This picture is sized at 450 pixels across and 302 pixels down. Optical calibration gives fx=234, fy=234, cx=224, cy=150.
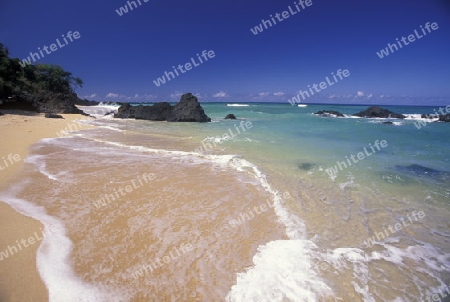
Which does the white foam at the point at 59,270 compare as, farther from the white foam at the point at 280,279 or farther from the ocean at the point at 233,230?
the white foam at the point at 280,279

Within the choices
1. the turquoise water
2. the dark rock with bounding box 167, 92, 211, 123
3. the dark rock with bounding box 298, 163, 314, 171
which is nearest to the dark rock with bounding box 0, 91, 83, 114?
the dark rock with bounding box 167, 92, 211, 123

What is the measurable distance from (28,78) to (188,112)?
20.5m

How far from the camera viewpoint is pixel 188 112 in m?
28.8

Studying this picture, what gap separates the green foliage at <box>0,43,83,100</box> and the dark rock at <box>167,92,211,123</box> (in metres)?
15.6

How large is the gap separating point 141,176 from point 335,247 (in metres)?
5.35

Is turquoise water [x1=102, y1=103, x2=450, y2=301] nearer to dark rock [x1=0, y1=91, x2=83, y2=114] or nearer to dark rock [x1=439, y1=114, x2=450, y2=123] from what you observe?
dark rock [x1=0, y1=91, x2=83, y2=114]

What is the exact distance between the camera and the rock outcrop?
28.7m

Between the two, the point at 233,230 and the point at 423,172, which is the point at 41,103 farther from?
the point at 423,172

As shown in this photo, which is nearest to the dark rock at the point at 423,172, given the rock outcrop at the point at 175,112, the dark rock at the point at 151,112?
the rock outcrop at the point at 175,112

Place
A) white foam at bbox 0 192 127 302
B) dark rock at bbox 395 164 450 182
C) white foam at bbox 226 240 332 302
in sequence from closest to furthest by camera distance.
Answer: white foam at bbox 0 192 127 302 < white foam at bbox 226 240 332 302 < dark rock at bbox 395 164 450 182

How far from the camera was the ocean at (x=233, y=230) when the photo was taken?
3076 millimetres

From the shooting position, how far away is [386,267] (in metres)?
3.60

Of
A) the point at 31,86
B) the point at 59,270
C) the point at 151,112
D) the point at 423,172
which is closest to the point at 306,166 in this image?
the point at 423,172

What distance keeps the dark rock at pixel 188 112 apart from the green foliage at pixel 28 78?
15.6 metres
